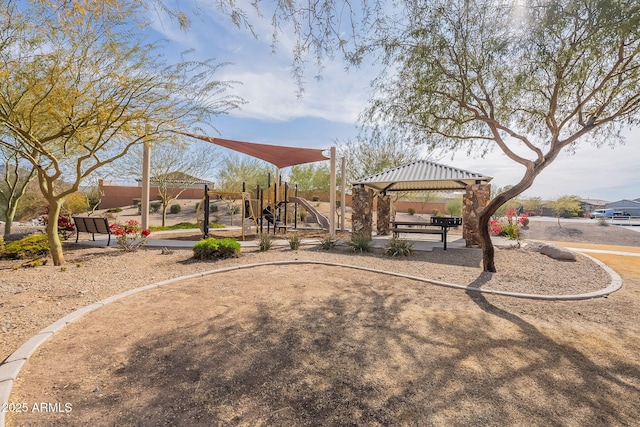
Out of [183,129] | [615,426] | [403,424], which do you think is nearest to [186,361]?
[403,424]

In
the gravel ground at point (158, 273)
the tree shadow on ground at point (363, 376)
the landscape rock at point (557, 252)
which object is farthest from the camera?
the landscape rock at point (557, 252)

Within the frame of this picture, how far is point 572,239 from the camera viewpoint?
1712 centimetres

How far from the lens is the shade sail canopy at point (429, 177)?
33.5 feet

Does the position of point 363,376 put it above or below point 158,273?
below

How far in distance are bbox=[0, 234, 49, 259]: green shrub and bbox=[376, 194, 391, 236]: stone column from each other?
39.2 feet

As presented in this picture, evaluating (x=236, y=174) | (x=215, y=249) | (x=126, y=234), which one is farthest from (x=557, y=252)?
(x=236, y=174)

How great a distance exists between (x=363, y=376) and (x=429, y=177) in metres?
9.22

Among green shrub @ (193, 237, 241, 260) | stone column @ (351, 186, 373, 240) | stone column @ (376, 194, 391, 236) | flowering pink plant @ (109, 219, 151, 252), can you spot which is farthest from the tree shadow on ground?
stone column @ (376, 194, 391, 236)

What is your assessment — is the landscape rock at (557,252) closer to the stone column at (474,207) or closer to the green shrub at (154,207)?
the stone column at (474,207)

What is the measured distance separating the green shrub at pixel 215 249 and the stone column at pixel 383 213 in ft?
28.3

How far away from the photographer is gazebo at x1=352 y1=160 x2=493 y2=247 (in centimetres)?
998

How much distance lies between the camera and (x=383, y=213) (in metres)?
14.1

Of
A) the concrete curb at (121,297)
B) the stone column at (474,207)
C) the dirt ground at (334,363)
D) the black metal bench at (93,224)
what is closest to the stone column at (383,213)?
the stone column at (474,207)

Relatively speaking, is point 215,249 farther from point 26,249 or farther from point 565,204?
point 565,204
